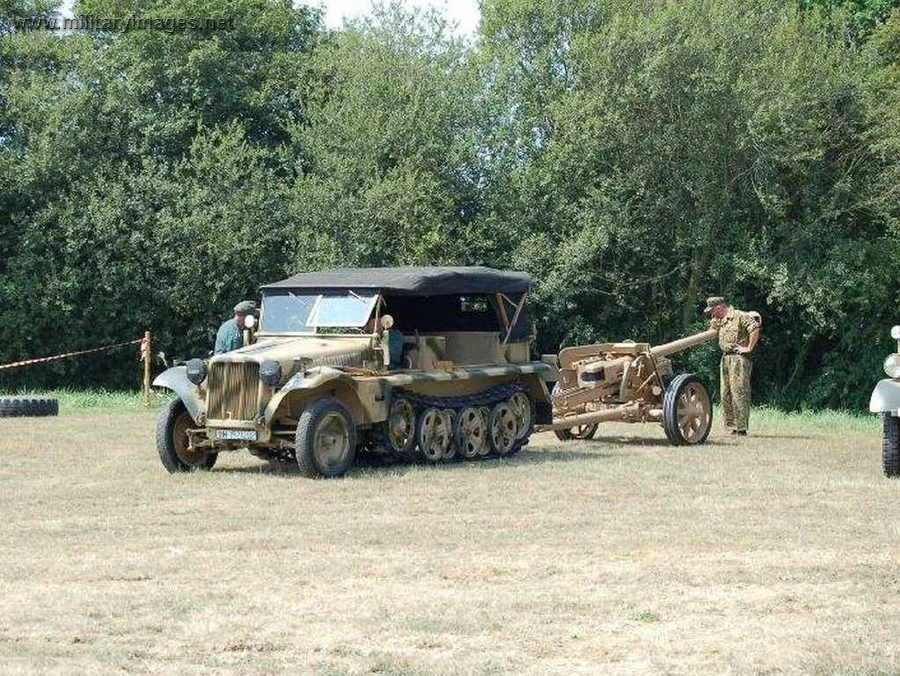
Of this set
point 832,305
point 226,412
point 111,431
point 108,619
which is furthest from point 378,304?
point 832,305

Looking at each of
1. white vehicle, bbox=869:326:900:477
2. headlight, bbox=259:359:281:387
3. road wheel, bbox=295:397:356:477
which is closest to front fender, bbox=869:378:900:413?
white vehicle, bbox=869:326:900:477

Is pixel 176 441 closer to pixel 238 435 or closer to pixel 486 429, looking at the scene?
pixel 238 435

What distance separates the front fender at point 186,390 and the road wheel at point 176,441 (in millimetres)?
138

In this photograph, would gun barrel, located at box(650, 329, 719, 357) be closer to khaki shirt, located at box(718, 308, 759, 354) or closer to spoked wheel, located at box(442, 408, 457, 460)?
khaki shirt, located at box(718, 308, 759, 354)

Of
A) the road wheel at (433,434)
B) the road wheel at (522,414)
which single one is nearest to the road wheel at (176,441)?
the road wheel at (433,434)

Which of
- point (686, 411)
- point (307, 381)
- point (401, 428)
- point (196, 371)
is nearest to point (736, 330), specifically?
point (686, 411)

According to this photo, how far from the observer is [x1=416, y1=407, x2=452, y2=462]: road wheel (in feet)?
54.7

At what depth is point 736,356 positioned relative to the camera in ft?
67.5

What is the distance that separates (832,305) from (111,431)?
16386 mm

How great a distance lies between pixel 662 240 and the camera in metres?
34.3

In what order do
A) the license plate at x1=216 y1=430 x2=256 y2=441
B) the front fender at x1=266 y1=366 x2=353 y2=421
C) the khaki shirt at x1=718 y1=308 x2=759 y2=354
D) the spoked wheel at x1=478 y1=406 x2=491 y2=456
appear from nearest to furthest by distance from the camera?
1. the front fender at x1=266 y1=366 x2=353 y2=421
2. the license plate at x1=216 y1=430 x2=256 y2=441
3. the spoked wheel at x1=478 y1=406 x2=491 y2=456
4. the khaki shirt at x1=718 y1=308 x2=759 y2=354

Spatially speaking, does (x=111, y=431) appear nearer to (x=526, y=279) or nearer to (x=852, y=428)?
(x=526, y=279)

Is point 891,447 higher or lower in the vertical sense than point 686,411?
lower

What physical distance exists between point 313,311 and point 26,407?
331 inches
